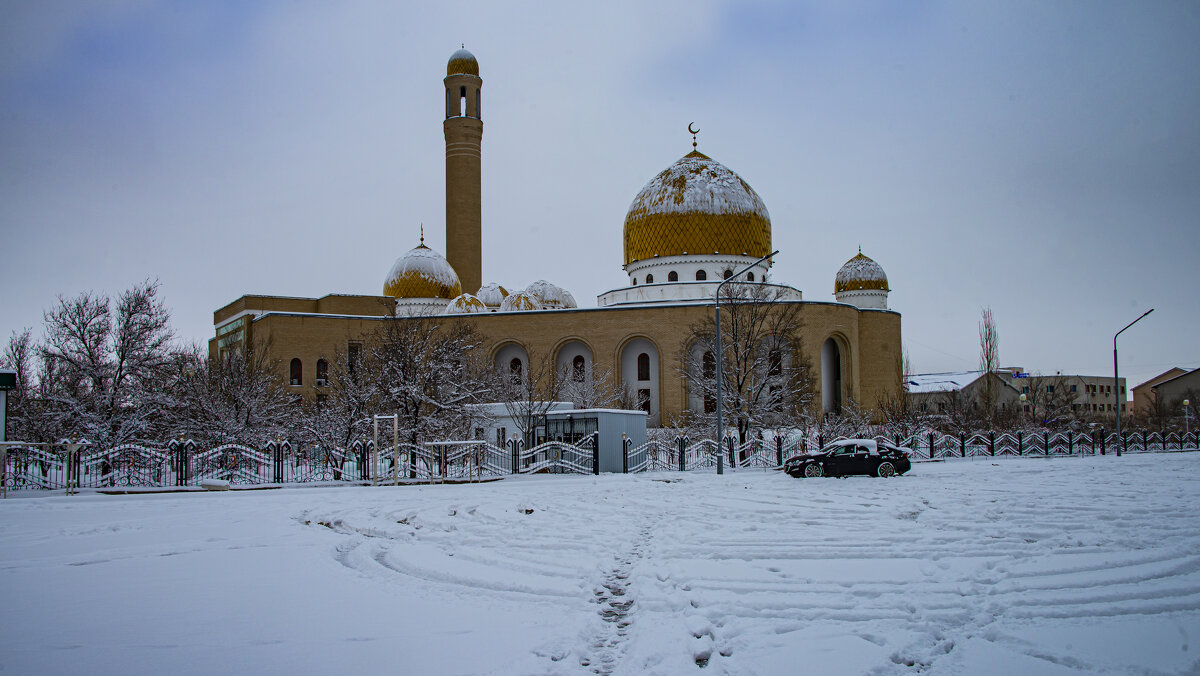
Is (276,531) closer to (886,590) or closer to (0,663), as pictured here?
(0,663)

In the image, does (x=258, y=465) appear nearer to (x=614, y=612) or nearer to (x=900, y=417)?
(x=614, y=612)

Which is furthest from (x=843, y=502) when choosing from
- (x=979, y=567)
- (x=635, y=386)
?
(x=635, y=386)

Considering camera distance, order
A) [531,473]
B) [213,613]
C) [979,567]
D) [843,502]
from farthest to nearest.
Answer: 1. [531,473]
2. [843,502]
3. [979,567]
4. [213,613]

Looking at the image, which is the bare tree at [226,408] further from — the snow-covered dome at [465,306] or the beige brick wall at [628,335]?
the snow-covered dome at [465,306]

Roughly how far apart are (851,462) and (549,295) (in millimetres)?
29309

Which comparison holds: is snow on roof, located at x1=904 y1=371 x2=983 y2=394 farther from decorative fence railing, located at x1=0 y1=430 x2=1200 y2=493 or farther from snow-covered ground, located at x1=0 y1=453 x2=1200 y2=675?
snow-covered ground, located at x1=0 y1=453 x2=1200 y2=675

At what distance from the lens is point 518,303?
43.4m

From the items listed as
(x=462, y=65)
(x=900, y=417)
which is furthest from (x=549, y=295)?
(x=900, y=417)

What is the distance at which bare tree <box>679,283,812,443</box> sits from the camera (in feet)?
93.2

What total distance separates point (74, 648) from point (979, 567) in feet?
22.6

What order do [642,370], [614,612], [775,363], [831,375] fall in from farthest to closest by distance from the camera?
[831,375]
[642,370]
[775,363]
[614,612]

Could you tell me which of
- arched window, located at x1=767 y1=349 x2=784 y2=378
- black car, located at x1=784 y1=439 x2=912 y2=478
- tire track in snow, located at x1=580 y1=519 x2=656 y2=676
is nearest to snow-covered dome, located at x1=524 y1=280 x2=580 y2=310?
arched window, located at x1=767 y1=349 x2=784 y2=378

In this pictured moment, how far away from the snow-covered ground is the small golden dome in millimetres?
40460

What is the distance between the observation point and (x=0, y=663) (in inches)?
190
